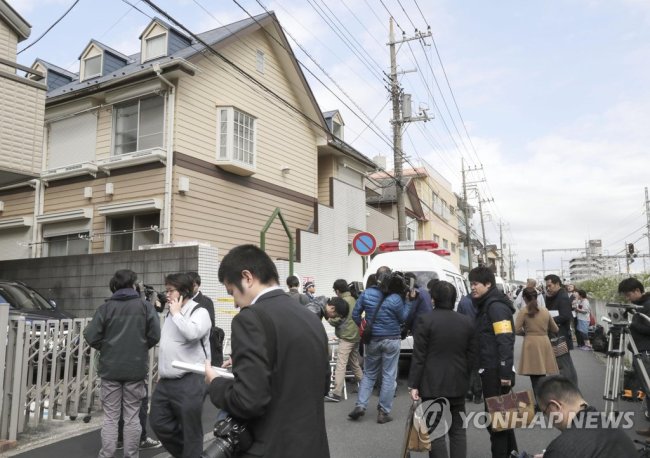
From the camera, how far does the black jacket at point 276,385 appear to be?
2.25 m

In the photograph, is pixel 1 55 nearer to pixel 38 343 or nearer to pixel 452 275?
pixel 38 343

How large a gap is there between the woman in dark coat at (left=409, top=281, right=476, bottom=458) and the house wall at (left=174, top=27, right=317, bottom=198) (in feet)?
33.2

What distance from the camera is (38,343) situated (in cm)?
Result: 618

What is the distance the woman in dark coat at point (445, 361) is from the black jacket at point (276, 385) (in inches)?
96.5

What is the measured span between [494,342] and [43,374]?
5.37m

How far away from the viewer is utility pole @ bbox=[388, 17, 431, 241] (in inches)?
663

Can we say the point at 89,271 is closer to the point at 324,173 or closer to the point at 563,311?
the point at 324,173

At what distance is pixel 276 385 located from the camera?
7.60 ft

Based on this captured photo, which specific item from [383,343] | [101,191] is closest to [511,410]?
[383,343]

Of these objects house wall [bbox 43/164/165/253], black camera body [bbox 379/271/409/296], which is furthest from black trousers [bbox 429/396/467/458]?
house wall [bbox 43/164/165/253]

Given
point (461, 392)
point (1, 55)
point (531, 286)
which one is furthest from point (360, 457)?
point (1, 55)

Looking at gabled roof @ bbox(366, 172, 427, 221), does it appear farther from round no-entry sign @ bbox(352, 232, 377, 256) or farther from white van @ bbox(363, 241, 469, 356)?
white van @ bbox(363, 241, 469, 356)

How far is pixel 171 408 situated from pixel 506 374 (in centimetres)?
307

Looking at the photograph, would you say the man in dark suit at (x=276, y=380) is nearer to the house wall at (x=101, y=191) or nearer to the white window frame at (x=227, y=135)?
the house wall at (x=101, y=191)
